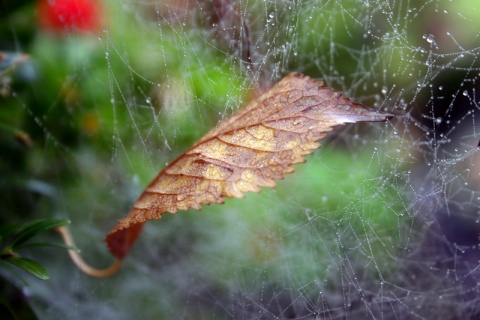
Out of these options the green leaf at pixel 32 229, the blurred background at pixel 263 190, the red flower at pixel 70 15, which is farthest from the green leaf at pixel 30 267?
the red flower at pixel 70 15

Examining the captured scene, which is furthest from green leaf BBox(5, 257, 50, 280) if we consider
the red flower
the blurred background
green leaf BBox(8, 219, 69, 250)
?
the red flower

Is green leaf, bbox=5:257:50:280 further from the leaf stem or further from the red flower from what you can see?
the red flower

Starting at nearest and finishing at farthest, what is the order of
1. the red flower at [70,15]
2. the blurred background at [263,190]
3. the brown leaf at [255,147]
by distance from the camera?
the brown leaf at [255,147]
the blurred background at [263,190]
the red flower at [70,15]

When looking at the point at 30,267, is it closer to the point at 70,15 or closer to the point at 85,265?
the point at 85,265

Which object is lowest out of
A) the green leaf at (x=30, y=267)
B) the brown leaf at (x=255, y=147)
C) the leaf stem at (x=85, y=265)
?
the leaf stem at (x=85, y=265)

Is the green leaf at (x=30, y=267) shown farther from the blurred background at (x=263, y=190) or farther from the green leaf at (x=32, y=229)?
the blurred background at (x=263, y=190)

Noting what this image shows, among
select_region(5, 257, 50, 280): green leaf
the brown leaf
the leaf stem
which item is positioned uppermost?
the brown leaf
